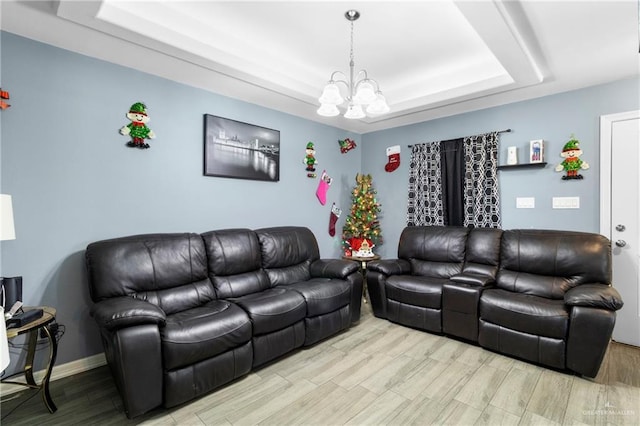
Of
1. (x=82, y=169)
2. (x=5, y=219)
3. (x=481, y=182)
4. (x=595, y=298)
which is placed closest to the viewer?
(x=5, y=219)

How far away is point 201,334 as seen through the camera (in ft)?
6.95

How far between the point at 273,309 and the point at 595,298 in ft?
8.29

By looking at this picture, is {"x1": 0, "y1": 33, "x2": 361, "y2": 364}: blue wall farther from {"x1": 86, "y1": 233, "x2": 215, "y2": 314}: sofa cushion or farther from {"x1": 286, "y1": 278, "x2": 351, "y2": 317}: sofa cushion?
{"x1": 286, "y1": 278, "x2": 351, "y2": 317}: sofa cushion

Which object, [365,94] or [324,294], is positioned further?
[324,294]

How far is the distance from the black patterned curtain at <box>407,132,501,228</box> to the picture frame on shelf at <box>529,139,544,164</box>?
1.25ft

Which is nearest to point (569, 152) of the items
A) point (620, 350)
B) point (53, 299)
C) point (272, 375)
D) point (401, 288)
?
point (620, 350)

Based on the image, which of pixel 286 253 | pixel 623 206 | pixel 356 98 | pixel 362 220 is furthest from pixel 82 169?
pixel 623 206

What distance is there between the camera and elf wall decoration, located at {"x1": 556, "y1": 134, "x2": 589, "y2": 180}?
3238mm

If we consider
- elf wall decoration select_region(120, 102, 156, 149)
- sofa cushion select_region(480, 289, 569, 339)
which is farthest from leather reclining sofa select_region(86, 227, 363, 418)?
sofa cushion select_region(480, 289, 569, 339)

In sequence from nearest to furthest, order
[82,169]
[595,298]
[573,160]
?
1. [595,298]
2. [82,169]
3. [573,160]

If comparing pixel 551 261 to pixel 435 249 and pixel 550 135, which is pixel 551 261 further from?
pixel 550 135

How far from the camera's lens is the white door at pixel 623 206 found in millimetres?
2994

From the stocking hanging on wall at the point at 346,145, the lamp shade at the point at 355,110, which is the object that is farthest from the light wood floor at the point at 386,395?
the stocking hanging on wall at the point at 346,145

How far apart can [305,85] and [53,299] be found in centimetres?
307
